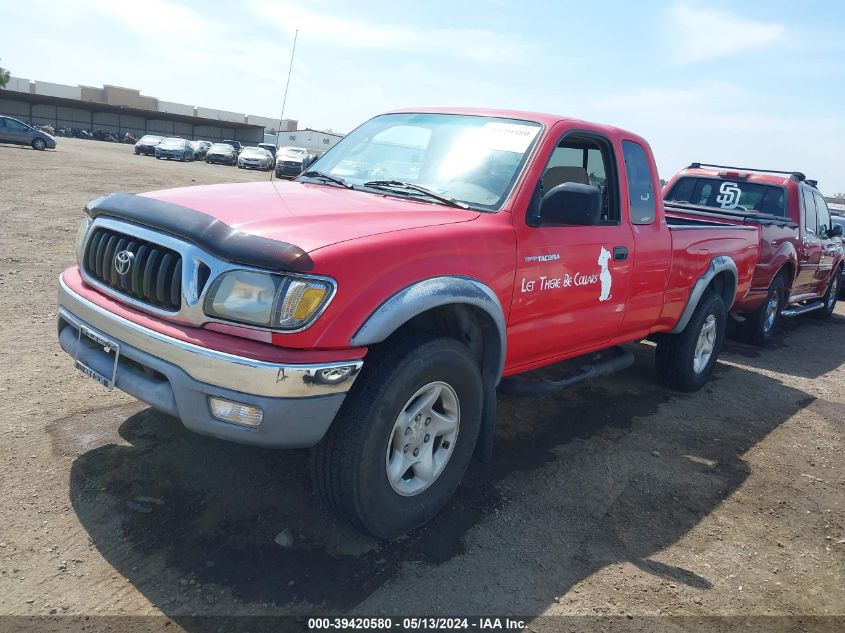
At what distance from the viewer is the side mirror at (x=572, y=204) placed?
363 cm

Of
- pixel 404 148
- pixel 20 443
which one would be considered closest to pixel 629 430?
pixel 404 148

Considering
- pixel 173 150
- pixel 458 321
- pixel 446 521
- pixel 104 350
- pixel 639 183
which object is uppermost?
pixel 639 183

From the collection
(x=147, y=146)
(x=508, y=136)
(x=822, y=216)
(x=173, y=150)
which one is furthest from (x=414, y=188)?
(x=147, y=146)

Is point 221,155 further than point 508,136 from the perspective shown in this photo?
Yes

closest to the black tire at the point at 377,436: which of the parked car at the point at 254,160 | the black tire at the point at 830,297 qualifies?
the black tire at the point at 830,297

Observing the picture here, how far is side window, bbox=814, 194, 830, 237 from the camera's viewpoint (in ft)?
31.1

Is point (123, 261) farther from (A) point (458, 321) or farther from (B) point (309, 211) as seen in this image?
(A) point (458, 321)

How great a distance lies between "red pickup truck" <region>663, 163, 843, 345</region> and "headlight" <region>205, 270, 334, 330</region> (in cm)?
579

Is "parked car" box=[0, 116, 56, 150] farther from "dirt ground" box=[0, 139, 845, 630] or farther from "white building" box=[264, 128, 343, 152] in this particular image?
"dirt ground" box=[0, 139, 845, 630]

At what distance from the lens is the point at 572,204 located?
365cm

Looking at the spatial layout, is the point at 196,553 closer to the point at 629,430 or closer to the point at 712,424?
the point at 629,430

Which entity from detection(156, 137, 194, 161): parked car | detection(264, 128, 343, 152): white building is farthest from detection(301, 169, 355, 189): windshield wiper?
detection(156, 137, 194, 161): parked car

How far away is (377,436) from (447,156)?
1849 mm

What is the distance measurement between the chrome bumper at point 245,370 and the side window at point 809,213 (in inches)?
Answer: 317
